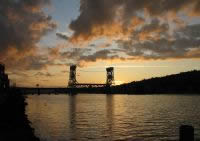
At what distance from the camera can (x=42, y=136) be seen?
33375 mm

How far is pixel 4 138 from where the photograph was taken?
20.0 meters

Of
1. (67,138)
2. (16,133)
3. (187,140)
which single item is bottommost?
(67,138)

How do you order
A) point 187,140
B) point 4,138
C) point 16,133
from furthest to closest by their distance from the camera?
point 16,133, point 4,138, point 187,140

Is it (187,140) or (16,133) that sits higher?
(187,140)

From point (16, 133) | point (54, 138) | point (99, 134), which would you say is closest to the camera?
point (16, 133)

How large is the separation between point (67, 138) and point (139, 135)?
8.30 meters

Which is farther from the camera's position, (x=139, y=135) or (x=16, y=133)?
(x=139, y=135)

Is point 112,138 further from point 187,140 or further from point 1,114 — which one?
point 187,140

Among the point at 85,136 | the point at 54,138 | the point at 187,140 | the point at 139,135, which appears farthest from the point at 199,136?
the point at 187,140

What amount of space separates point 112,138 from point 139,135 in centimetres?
346

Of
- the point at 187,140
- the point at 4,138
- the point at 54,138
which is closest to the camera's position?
the point at 187,140

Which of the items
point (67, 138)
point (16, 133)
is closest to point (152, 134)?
point (67, 138)

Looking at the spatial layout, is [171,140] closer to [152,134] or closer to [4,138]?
[152,134]

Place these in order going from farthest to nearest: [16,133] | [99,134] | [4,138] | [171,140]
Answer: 1. [99,134]
2. [171,140]
3. [16,133]
4. [4,138]
